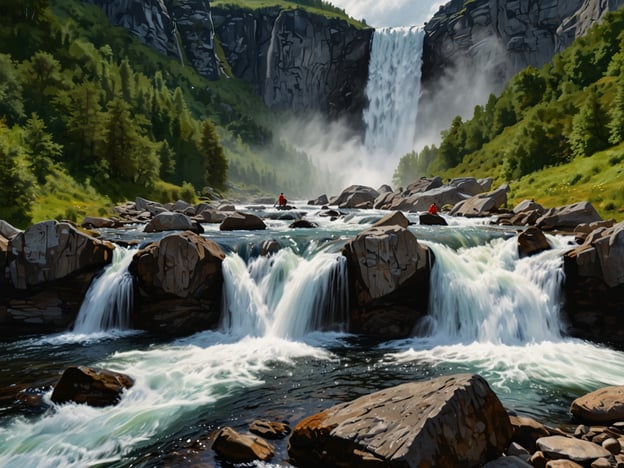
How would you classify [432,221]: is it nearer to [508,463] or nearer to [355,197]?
[508,463]

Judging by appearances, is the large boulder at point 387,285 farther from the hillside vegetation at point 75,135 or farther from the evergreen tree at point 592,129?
the evergreen tree at point 592,129

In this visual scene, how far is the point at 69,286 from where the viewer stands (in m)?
19.1

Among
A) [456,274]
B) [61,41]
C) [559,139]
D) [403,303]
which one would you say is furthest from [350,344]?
[61,41]

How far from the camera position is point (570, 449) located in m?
7.84

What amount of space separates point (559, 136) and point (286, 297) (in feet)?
201

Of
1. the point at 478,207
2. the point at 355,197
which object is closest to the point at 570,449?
the point at 478,207

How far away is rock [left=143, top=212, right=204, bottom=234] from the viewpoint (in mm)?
33031

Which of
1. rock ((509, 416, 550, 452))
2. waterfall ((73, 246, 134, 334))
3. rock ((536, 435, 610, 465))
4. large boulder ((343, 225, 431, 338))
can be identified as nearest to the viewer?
rock ((536, 435, 610, 465))

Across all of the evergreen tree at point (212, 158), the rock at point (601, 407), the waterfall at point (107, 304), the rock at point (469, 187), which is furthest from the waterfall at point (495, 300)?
the evergreen tree at point (212, 158)

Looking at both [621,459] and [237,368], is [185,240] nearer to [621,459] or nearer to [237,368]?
[237,368]

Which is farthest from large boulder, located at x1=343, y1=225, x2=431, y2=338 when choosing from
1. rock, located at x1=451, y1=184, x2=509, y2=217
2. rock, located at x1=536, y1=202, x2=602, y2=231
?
rock, located at x1=451, y1=184, x2=509, y2=217

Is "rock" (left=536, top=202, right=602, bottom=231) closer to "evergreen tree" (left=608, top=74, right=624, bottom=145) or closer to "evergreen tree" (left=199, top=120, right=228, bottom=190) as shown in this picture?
"evergreen tree" (left=608, top=74, right=624, bottom=145)

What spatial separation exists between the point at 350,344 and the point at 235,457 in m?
8.57

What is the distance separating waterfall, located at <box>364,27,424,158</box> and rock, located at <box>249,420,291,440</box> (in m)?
176
